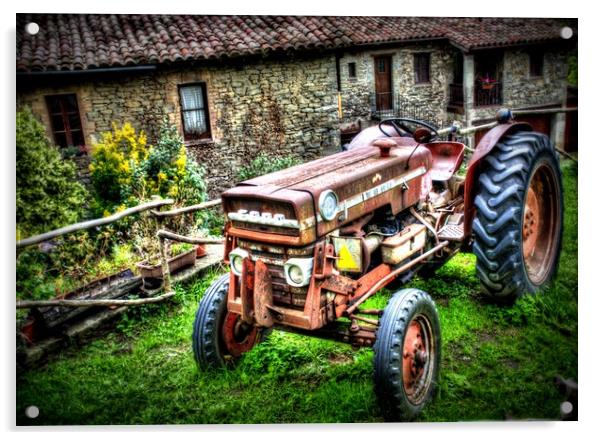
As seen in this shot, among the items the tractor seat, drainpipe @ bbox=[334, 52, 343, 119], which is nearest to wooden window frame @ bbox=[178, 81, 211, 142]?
drainpipe @ bbox=[334, 52, 343, 119]

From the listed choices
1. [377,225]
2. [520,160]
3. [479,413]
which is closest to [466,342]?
[479,413]

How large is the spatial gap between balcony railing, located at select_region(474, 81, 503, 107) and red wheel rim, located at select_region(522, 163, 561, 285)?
65 cm

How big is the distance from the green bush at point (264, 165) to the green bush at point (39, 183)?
1.52 m

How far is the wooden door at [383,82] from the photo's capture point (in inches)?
174

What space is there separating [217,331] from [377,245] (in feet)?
3.46

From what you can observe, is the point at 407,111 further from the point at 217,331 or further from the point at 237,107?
the point at 217,331

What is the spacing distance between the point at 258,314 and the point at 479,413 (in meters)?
1.42

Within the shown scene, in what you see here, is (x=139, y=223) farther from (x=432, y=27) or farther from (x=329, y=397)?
(x=432, y=27)

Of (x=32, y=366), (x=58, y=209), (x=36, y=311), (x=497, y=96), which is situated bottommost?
(x=32, y=366)

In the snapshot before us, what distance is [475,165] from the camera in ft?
10.1

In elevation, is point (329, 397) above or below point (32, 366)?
below

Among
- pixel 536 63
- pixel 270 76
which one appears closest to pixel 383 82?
pixel 270 76

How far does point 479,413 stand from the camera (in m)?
2.74

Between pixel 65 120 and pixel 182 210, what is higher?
pixel 65 120
